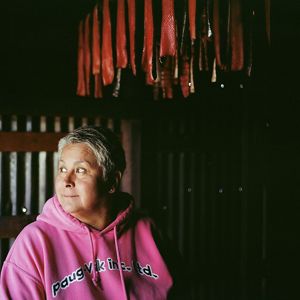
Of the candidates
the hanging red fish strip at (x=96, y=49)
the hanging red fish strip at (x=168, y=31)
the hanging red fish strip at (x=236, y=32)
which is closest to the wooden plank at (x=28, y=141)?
the hanging red fish strip at (x=96, y=49)

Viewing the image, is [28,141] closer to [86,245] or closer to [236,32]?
[86,245]

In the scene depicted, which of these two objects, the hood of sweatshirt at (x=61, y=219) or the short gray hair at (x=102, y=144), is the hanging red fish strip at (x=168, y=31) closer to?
the short gray hair at (x=102, y=144)

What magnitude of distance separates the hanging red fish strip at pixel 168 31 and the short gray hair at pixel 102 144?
0.66 meters

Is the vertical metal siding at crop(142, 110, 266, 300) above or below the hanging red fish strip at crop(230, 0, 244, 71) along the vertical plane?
Result: below

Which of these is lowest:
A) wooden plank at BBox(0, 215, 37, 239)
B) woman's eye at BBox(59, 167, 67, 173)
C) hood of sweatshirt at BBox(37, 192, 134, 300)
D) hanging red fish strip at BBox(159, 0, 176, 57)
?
wooden plank at BBox(0, 215, 37, 239)

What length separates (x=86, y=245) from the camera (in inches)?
112

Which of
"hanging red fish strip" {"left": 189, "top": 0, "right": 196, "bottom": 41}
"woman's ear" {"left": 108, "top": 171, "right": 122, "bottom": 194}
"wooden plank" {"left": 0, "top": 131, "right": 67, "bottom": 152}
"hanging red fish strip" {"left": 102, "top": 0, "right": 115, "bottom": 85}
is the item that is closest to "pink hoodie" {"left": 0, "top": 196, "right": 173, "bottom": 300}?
"woman's ear" {"left": 108, "top": 171, "right": 122, "bottom": 194}

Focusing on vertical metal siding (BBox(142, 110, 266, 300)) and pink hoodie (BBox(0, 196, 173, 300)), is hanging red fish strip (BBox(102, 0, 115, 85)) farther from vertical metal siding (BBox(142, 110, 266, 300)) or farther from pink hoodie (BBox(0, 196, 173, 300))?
vertical metal siding (BBox(142, 110, 266, 300))

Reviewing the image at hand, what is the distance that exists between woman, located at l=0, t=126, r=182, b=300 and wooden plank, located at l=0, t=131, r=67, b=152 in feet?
6.95

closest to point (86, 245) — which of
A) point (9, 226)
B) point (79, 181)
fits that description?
point (79, 181)

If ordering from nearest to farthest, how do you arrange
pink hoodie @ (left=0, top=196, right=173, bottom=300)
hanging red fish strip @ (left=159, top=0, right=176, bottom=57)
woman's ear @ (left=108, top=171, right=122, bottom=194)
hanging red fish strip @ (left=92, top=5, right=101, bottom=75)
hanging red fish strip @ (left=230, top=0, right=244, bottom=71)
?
pink hoodie @ (left=0, top=196, right=173, bottom=300) → hanging red fish strip @ (left=159, top=0, right=176, bottom=57) → woman's ear @ (left=108, top=171, right=122, bottom=194) → hanging red fish strip @ (left=230, top=0, right=244, bottom=71) → hanging red fish strip @ (left=92, top=5, right=101, bottom=75)

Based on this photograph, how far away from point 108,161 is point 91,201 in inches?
11.1

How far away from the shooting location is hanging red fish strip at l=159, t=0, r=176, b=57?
2752mm

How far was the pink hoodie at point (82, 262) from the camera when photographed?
257cm
